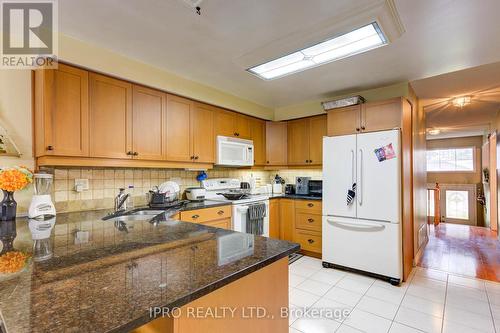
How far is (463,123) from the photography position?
529 cm

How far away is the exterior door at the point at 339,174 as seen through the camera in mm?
2994

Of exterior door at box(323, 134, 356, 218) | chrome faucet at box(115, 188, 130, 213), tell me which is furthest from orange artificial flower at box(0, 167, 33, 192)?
exterior door at box(323, 134, 356, 218)

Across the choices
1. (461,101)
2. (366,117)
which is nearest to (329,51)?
(366,117)

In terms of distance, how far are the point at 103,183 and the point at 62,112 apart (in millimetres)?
783

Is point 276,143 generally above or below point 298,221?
above

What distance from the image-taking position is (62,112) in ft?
6.54

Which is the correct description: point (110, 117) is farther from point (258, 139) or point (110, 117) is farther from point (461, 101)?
point (461, 101)

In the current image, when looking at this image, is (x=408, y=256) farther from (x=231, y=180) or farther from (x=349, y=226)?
(x=231, y=180)

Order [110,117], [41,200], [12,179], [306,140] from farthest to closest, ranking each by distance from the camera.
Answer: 1. [306,140]
2. [110,117]
3. [41,200]
4. [12,179]

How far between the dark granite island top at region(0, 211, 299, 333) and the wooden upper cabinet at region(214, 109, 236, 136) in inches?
81.3

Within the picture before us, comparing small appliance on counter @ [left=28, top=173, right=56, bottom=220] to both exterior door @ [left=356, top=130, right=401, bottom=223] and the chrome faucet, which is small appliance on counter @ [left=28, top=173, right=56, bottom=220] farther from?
exterior door @ [left=356, top=130, right=401, bottom=223]

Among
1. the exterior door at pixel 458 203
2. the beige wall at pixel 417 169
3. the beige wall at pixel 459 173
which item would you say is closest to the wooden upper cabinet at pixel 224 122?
the beige wall at pixel 417 169

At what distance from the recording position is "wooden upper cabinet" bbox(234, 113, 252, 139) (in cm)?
362

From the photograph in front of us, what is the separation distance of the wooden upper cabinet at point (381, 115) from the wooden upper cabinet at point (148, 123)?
2377 mm
